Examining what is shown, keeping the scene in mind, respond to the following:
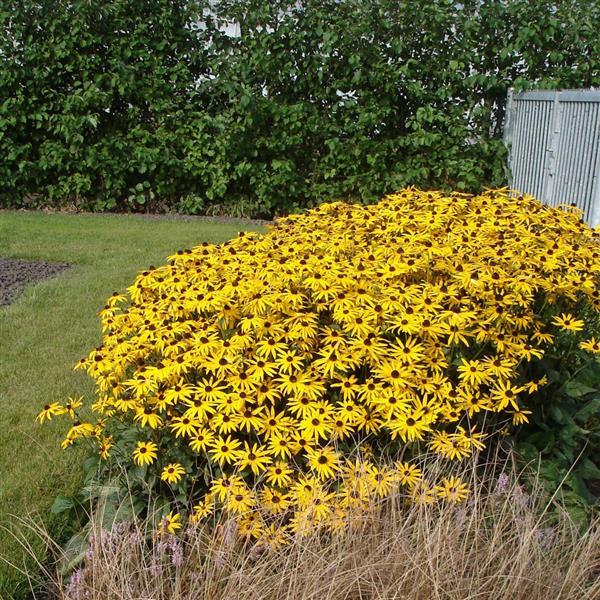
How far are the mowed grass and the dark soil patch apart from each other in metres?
0.10

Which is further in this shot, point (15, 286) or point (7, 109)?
point (7, 109)

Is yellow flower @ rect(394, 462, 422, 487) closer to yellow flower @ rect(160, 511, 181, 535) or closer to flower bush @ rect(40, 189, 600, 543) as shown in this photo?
flower bush @ rect(40, 189, 600, 543)

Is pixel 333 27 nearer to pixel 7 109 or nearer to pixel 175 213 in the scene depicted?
pixel 175 213

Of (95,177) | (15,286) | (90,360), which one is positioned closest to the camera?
(90,360)

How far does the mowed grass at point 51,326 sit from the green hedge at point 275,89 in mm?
700

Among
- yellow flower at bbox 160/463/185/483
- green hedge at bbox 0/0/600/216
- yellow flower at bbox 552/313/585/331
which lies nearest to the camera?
yellow flower at bbox 160/463/185/483

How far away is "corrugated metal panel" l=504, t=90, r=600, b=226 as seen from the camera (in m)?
7.53

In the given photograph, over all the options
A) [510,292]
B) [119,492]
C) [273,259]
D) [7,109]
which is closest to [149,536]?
[119,492]

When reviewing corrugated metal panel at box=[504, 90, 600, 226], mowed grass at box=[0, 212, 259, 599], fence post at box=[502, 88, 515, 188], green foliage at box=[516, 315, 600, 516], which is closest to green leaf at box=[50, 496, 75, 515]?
mowed grass at box=[0, 212, 259, 599]

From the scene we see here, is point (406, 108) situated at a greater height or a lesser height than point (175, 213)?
greater

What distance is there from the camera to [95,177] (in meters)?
9.62

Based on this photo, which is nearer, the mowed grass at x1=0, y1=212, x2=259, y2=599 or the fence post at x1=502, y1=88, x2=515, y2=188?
the mowed grass at x1=0, y1=212, x2=259, y2=599

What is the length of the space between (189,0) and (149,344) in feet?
23.9

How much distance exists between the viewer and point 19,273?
21.7 feet
